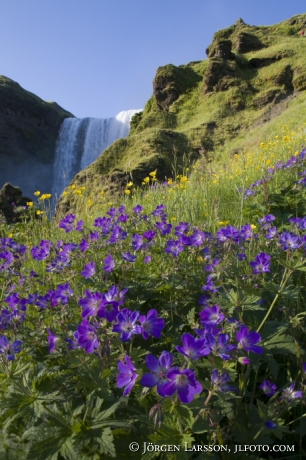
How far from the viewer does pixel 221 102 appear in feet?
71.1

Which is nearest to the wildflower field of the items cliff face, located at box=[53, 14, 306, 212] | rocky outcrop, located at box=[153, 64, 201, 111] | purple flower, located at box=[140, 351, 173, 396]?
purple flower, located at box=[140, 351, 173, 396]

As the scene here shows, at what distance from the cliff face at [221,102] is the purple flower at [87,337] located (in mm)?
13908

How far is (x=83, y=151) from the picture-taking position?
2639 centimetres

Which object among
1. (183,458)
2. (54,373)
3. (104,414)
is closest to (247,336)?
(183,458)

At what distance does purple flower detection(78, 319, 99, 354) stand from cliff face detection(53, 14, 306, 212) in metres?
13.9

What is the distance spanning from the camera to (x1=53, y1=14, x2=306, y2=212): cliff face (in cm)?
1624

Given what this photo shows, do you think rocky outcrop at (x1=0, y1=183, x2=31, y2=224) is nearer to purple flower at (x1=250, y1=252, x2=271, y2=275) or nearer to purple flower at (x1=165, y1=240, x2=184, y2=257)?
purple flower at (x1=165, y1=240, x2=184, y2=257)

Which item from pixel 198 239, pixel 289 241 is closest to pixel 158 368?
pixel 289 241

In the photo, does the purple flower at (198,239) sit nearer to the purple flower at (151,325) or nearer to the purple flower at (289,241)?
the purple flower at (289,241)

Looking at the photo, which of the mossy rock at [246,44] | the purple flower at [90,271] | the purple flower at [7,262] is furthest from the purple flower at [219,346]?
the mossy rock at [246,44]

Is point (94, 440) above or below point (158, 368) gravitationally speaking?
below

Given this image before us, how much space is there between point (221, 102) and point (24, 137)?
27.3 m

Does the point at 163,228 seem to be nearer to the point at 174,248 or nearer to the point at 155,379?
the point at 174,248

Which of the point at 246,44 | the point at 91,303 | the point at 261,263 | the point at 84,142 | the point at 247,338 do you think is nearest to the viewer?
the point at 247,338
